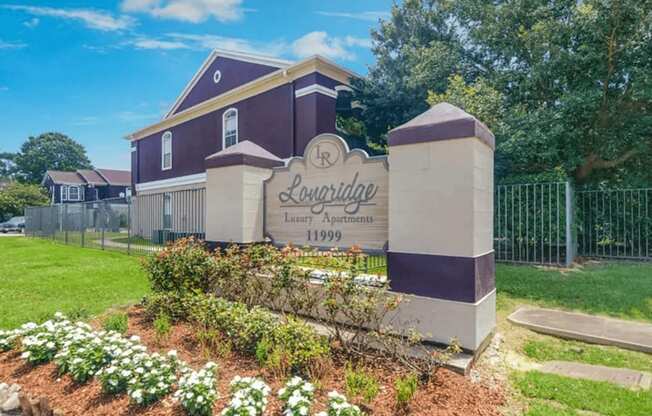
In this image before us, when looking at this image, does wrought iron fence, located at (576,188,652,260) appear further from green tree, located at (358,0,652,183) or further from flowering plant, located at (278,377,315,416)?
flowering plant, located at (278,377,315,416)

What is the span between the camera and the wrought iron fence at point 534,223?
28.4 feet

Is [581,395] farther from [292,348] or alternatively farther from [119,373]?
[119,373]

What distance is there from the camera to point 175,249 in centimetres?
503

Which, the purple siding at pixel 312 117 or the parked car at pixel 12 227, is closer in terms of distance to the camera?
the purple siding at pixel 312 117

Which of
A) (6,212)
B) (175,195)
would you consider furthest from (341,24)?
(6,212)

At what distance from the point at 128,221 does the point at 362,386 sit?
9.94m

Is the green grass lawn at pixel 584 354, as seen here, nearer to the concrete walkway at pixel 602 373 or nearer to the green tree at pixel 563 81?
the concrete walkway at pixel 602 373

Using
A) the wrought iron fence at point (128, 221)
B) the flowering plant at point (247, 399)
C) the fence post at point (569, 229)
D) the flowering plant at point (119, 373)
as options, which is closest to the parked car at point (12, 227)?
the wrought iron fence at point (128, 221)

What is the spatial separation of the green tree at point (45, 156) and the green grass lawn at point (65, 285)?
57.7m

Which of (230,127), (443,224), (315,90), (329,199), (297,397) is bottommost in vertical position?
(297,397)

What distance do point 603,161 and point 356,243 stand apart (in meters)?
9.50

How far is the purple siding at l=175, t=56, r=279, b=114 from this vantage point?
14.7 m

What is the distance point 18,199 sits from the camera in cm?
3409

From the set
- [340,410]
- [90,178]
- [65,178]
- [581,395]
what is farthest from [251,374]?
[65,178]
